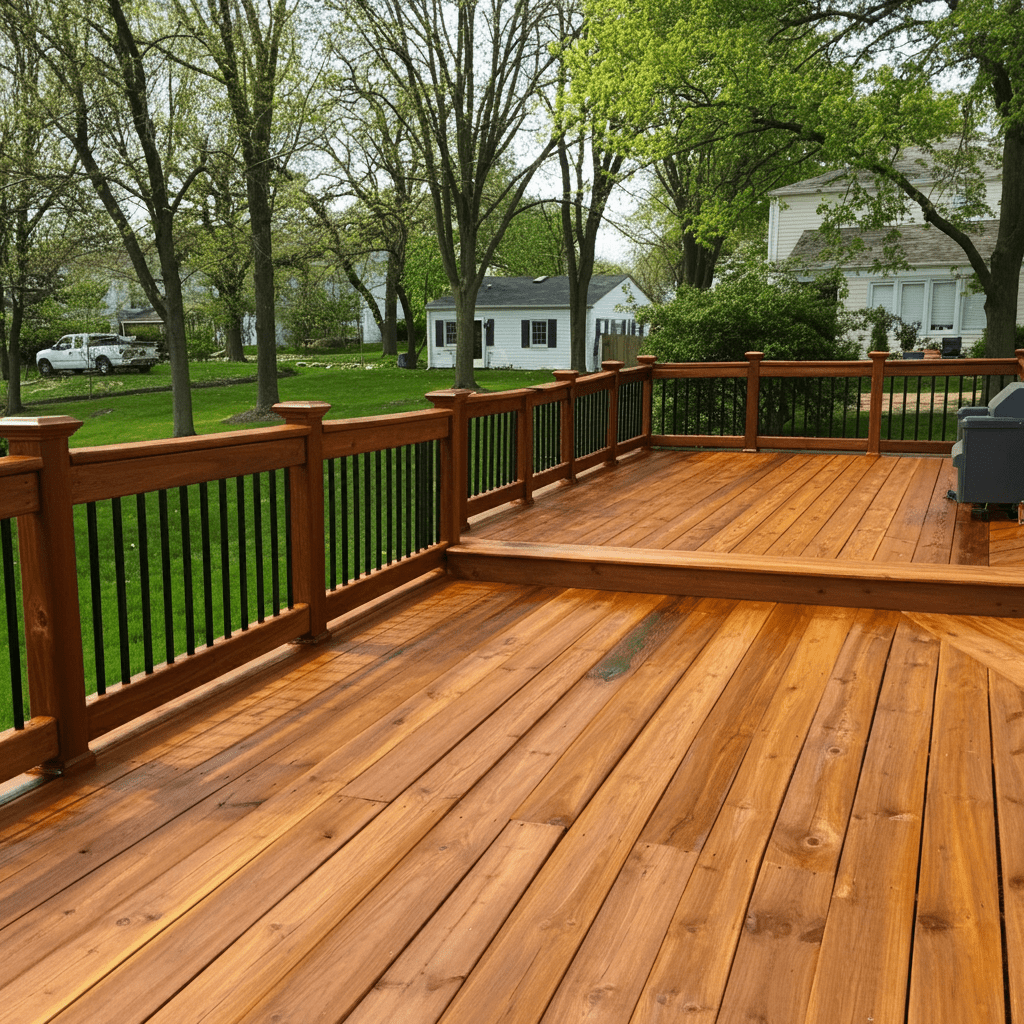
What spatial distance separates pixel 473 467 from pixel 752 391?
463 centimetres

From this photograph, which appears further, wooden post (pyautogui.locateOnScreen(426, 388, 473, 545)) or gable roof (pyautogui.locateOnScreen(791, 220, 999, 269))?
gable roof (pyautogui.locateOnScreen(791, 220, 999, 269))

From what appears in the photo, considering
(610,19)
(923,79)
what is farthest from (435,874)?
(610,19)

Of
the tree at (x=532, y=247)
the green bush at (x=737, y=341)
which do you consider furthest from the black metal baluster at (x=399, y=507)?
the tree at (x=532, y=247)


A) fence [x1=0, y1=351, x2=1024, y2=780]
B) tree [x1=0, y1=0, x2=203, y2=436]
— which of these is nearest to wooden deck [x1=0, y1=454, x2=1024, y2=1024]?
fence [x1=0, y1=351, x2=1024, y2=780]

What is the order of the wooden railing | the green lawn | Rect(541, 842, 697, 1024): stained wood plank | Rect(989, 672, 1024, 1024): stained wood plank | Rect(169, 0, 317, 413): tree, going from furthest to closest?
the green lawn → Rect(169, 0, 317, 413): tree → the wooden railing → Rect(989, 672, 1024, 1024): stained wood plank → Rect(541, 842, 697, 1024): stained wood plank

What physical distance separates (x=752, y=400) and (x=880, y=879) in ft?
27.7

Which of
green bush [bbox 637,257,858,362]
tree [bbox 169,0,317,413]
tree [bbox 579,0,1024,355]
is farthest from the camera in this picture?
tree [bbox 169,0,317,413]

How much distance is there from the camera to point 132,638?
6.43m

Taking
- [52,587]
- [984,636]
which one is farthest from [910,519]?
[52,587]

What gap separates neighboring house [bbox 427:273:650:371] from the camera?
37.6 m

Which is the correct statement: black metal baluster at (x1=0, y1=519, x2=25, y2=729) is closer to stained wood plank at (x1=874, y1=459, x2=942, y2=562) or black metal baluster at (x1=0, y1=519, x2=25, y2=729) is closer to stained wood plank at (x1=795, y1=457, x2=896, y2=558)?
stained wood plank at (x1=795, y1=457, x2=896, y2=558)

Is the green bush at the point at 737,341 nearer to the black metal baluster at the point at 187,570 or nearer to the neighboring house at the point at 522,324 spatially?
the black metal baluster at the point at 187,570

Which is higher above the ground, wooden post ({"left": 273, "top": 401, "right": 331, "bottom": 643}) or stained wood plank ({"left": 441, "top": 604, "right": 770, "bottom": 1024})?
wooden post ({"left": 273, "top": 401, "right": 331, "bottom": 643})

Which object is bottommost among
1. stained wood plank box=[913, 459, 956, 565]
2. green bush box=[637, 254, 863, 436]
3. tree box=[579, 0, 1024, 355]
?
stained wood plank box=[913, 459, 956, 565]
